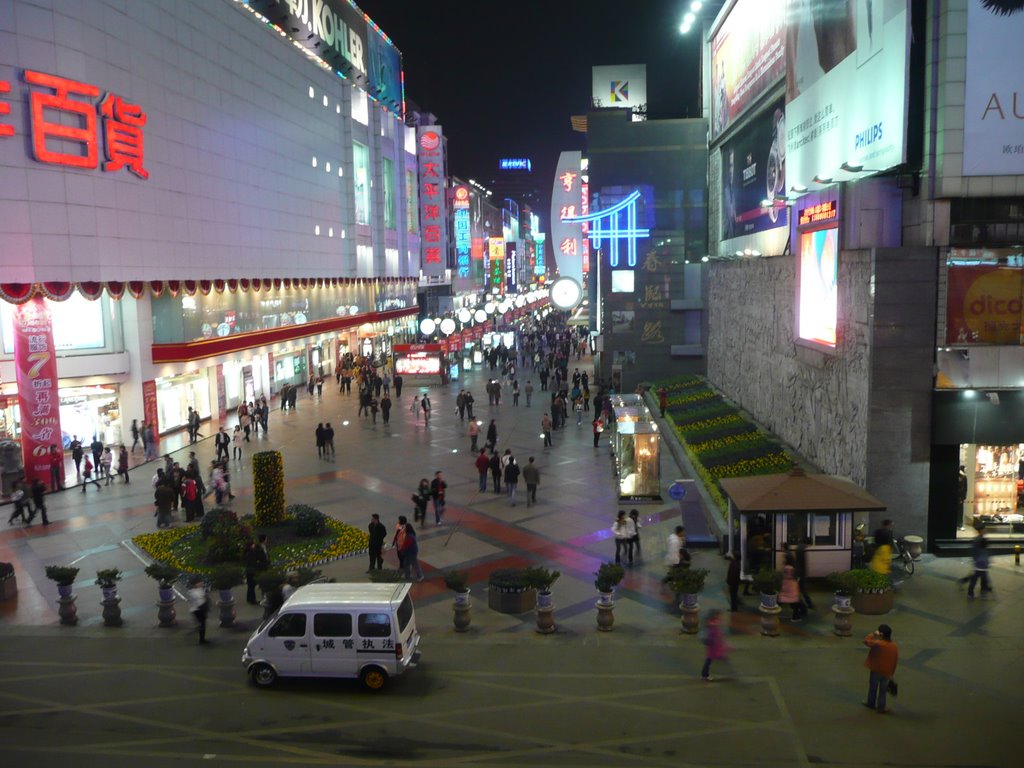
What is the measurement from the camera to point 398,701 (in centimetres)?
1177

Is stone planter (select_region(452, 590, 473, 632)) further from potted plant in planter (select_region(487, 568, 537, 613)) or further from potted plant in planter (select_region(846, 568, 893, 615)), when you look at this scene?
potted plant in planter (select_region(846, 568, 893, 615))

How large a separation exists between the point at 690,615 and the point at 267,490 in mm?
10754

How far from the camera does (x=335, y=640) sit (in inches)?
470

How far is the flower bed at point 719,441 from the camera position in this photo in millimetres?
21513

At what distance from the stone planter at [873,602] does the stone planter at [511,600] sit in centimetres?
550

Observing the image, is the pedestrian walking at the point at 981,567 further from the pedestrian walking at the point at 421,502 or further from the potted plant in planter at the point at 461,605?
the pedestrian walking at the point at 421,502

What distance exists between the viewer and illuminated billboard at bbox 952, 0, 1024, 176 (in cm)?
1581

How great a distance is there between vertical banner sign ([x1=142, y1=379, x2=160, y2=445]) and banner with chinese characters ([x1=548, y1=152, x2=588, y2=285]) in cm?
2866

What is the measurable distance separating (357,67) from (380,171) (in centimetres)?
791

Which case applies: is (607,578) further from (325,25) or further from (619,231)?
(325,25)

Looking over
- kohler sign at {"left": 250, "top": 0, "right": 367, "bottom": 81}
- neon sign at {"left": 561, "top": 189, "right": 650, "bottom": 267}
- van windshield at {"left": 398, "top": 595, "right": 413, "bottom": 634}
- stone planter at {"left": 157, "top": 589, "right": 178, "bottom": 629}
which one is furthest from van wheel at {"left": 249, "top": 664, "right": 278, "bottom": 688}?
kohler sign at {"left": 250, "top": 0, "right": 367, "bottom": 81}

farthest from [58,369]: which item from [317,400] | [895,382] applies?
[895,382]

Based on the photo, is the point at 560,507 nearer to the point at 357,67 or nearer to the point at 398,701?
the point at 398,701

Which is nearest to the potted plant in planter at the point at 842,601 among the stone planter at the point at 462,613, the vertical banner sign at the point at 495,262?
the stone planter at the point at 462,613
